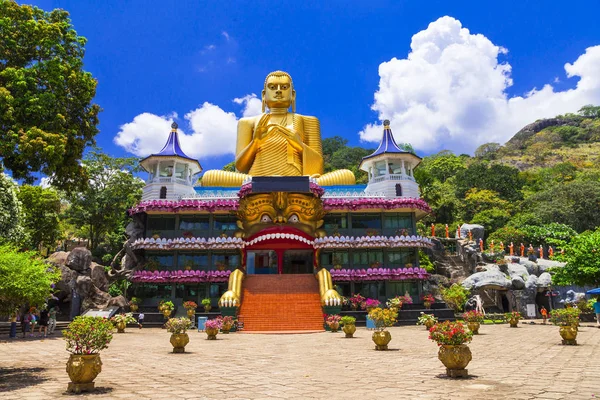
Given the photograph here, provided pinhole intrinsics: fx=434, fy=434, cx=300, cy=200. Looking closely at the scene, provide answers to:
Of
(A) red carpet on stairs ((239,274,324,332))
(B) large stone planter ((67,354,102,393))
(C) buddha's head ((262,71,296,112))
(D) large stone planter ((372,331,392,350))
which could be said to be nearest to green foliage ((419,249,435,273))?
(A) red carpet on stairs ((239,274,324,332))

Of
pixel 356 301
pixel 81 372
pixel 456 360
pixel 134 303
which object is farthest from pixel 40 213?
pixel 456 360

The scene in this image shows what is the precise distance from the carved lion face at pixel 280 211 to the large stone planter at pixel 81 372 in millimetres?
20536

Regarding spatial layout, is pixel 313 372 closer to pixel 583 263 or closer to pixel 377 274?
pixel 377 274

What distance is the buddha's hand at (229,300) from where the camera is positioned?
23.4 meters

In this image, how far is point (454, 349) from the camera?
8.85 m

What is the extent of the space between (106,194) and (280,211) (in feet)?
57.9

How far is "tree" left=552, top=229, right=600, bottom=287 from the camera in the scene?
72.7 feet

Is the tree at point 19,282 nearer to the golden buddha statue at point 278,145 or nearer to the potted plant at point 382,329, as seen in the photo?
the potted plant at point 382,329

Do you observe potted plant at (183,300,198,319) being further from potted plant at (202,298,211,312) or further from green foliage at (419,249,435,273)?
green foliage at (419,249,435,273)

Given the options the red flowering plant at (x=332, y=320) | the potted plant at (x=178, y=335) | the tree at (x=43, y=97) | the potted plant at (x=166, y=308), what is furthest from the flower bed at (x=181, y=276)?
the potted plant at (x=178, y=335)

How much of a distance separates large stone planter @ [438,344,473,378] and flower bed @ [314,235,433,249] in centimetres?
1906

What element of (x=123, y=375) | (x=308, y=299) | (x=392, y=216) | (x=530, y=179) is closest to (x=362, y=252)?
(x=392, y=216)

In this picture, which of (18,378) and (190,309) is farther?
(190,309)

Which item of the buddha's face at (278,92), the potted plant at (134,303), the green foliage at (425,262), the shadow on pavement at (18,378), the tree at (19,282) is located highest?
the buddha's face at (278,92)
